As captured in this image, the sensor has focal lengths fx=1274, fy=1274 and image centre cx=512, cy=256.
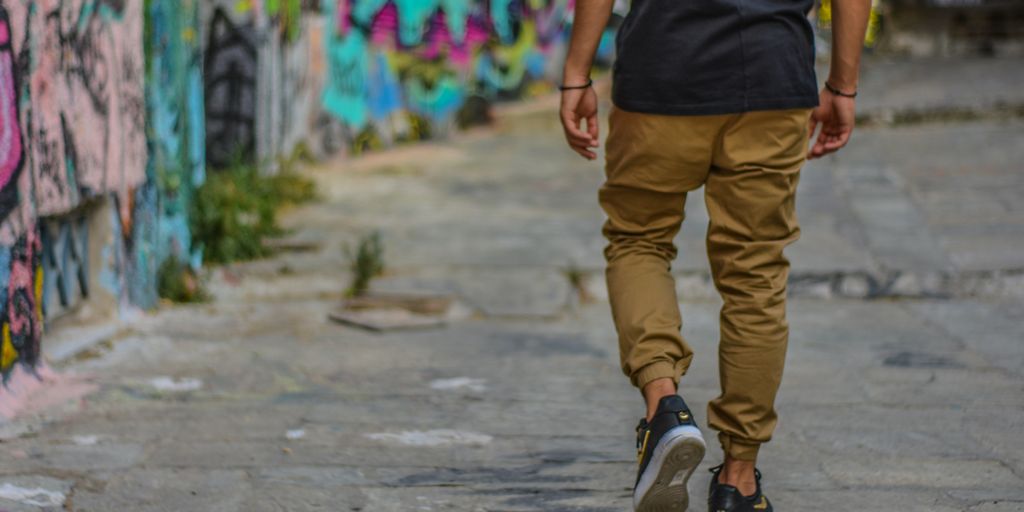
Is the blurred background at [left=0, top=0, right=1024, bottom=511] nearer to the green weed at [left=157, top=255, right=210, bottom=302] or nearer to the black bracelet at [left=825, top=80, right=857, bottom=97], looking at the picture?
the green weed at [left=157, top=255, right=210, bottom=302]

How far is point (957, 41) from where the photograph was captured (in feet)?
50.4

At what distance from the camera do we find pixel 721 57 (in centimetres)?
251

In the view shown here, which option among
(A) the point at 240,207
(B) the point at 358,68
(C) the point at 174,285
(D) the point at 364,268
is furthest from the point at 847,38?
(B) the point at 358,68

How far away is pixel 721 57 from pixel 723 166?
0.72 feet

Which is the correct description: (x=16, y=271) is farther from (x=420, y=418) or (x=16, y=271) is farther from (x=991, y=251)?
(x=991, y=251)

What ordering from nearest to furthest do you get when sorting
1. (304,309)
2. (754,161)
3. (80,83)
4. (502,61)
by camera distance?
(754,161) < (80,83) < (304,309) < (502,61)

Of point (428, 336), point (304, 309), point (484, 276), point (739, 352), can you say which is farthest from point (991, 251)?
point (739, 352)

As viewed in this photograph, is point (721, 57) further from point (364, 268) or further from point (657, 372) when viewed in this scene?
point (364, 268)

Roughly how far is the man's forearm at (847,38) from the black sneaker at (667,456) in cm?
81

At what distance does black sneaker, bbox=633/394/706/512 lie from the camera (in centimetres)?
238

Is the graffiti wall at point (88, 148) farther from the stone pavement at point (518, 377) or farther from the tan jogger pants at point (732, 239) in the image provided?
the tan jogger pants at point (732, 239)

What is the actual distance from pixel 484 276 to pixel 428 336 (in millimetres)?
775

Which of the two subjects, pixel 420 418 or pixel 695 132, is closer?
pixel 695 132

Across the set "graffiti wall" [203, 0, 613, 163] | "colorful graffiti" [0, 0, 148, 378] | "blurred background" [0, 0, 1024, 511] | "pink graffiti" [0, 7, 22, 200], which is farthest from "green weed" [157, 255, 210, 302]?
"graffiti wall" [203, 0, 613, 163]
